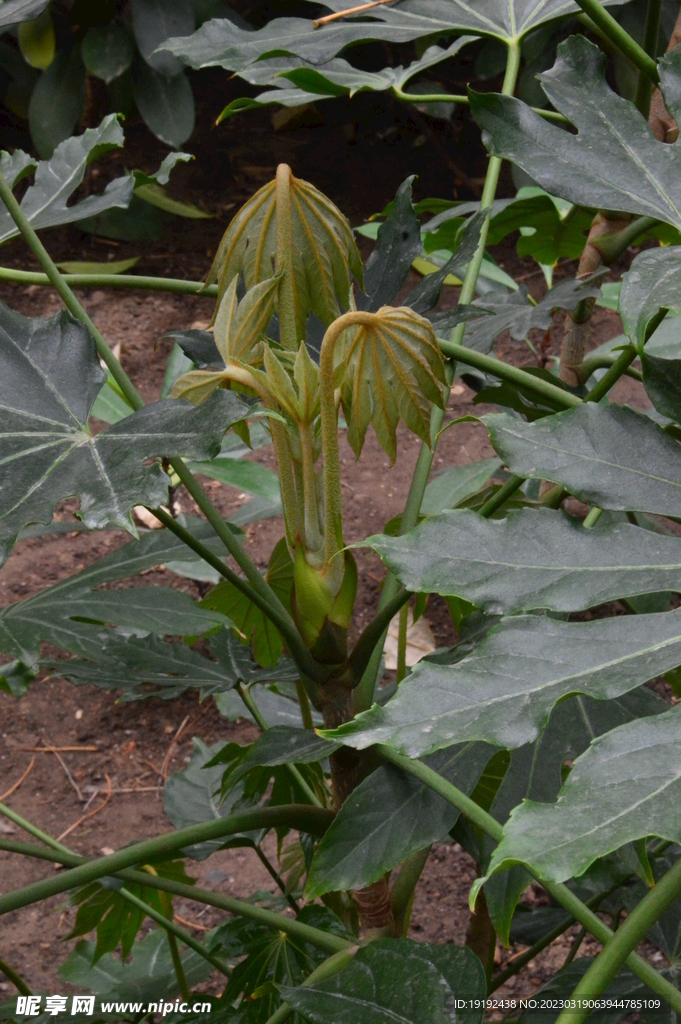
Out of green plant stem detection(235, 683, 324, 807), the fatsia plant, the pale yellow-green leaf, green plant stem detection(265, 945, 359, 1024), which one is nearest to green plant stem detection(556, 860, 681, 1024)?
the fatsia plant

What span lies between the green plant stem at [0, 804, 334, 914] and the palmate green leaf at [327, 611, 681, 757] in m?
0.18

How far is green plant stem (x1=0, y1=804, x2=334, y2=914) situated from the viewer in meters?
0.50

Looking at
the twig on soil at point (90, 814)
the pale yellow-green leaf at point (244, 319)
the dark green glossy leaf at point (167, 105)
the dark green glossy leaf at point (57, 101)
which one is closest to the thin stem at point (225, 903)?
the pale yellow-green leaf at point (244, 319)

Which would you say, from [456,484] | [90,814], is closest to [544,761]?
[456,484]

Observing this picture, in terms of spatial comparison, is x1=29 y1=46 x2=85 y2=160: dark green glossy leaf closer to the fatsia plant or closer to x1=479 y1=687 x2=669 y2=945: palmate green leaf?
the fatsia plant

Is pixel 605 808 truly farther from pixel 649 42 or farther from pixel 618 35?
pixel 649 42

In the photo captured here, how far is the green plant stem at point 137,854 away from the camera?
0.50m

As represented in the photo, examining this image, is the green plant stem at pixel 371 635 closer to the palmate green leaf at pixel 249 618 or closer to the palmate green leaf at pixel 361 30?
the palmate green leaf at pixel 249 618

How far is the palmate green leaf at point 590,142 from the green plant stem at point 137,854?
17.2 inches

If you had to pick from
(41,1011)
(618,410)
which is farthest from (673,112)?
(41,1011)

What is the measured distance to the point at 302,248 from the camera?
1.90 feet

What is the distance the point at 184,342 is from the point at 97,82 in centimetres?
258

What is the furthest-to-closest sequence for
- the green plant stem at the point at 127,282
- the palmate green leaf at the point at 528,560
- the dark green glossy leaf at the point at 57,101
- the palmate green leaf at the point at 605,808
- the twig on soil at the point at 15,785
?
the dark green glossy leaf at the point at 57,101
the twig on soil at the point at 15,785
the green plant stem at the point at 127,282
the palmate green leaf at the point at 528,560
the palmate green leaf at the point at 605,808

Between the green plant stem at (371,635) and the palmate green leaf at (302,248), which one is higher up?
the palmate green leaf at (302,248)
